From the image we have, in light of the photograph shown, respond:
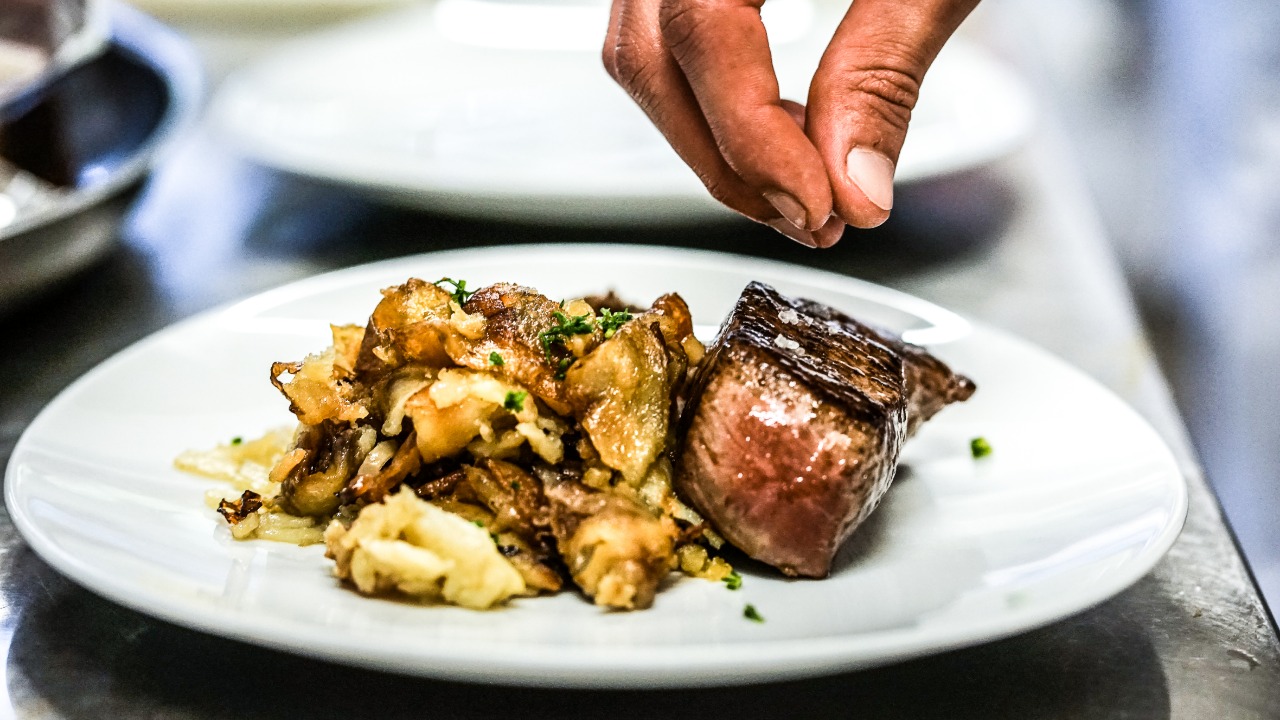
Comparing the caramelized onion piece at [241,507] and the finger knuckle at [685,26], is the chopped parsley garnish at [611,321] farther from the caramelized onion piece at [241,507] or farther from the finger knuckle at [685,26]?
the caramelized onion piece at [241,507]

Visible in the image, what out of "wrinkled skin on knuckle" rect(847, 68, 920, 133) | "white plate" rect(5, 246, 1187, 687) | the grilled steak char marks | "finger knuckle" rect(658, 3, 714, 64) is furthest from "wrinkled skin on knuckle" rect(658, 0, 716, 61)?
"white plate" rect(5, 246, 1187, 687)

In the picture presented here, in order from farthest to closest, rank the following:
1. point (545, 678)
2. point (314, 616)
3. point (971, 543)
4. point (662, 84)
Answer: point (662, 84) < point (971, 543) < point (314, 616) < point (545, 678)

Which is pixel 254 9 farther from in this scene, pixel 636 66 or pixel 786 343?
pixel 786 343

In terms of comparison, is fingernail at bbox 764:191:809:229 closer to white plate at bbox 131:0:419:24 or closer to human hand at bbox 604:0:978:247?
human hand at bbox 604:0:978:247

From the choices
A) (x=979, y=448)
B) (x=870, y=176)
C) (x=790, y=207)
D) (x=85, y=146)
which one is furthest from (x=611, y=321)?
(x=85, y=146)

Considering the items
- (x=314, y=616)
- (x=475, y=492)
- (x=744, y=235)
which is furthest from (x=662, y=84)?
(x=744, y=235)

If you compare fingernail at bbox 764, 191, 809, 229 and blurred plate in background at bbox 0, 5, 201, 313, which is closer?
fingernail at bbox 764, 191, 809, 229

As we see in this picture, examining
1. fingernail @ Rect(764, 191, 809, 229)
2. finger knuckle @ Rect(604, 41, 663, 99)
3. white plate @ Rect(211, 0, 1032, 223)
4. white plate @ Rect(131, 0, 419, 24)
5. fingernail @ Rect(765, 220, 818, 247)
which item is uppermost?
finger knuckle @ Rect(604, 41, 663, 99)

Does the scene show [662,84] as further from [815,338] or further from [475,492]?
[475,492]
